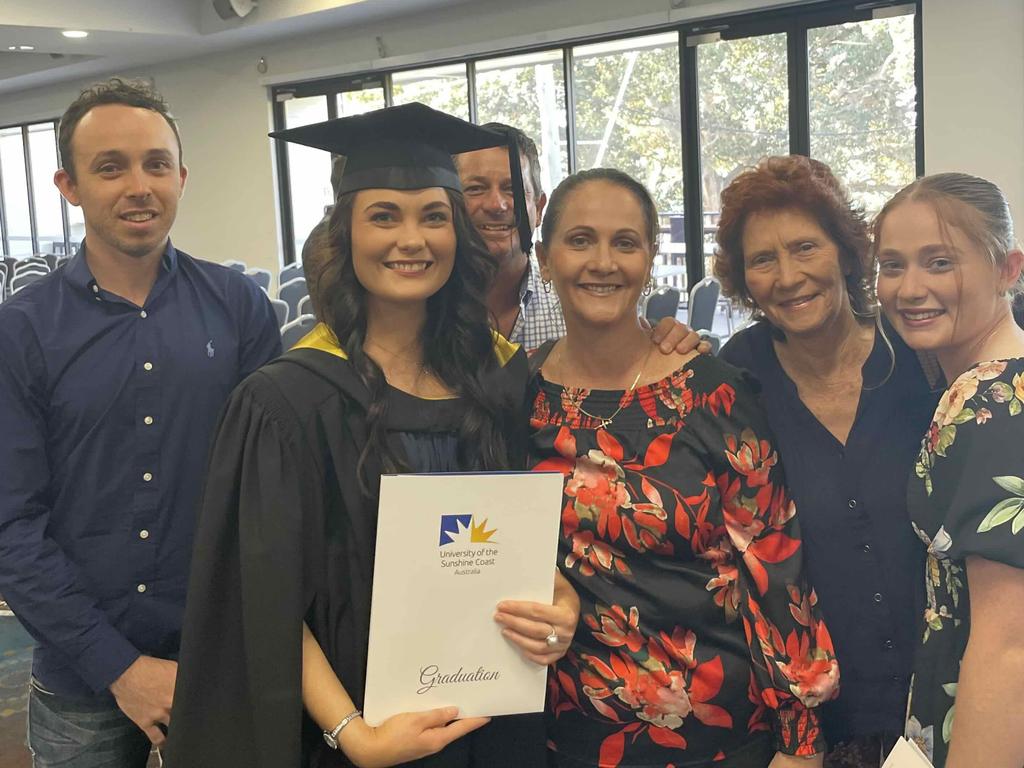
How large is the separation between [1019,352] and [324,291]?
3.65 feet

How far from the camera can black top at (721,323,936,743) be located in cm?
172

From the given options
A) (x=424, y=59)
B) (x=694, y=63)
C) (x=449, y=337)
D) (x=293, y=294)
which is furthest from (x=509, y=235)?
(x=424, y=59)

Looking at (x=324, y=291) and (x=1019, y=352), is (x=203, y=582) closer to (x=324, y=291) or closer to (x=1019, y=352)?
(x=324, y=291)

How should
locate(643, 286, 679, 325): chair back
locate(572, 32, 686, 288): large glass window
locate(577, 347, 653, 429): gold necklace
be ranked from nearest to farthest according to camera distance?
locate(577, 347, 653, 429): gold necklace, locate(643, 286, 679, 325): chair back, locate(572, 32, 686, 288): large glass window

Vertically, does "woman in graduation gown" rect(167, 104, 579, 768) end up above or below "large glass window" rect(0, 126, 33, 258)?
below

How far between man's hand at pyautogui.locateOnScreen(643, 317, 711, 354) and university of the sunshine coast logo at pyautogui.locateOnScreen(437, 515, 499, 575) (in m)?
0.51

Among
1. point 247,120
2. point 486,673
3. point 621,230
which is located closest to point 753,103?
point 247,120

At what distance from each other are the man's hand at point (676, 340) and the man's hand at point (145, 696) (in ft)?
3.51

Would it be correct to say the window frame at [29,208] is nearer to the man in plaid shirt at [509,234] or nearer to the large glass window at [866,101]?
the large glass window at [866,101]

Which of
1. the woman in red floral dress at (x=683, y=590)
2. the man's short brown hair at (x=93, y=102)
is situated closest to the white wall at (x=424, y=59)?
the woman in red floral dress at (x=683, y=590)

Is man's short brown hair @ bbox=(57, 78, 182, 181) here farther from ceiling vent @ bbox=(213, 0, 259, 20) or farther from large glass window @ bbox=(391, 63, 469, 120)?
ceiling vent @ bbox=(213, 0, 259, 20)

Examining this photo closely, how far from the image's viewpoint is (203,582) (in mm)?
1519

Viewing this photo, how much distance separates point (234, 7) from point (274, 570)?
9472mm

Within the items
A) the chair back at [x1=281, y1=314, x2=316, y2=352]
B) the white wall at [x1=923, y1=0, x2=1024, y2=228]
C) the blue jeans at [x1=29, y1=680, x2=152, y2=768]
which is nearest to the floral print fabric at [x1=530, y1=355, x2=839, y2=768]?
the blue jeans at [x1=29, y1=680, x2=152, y2=768]
